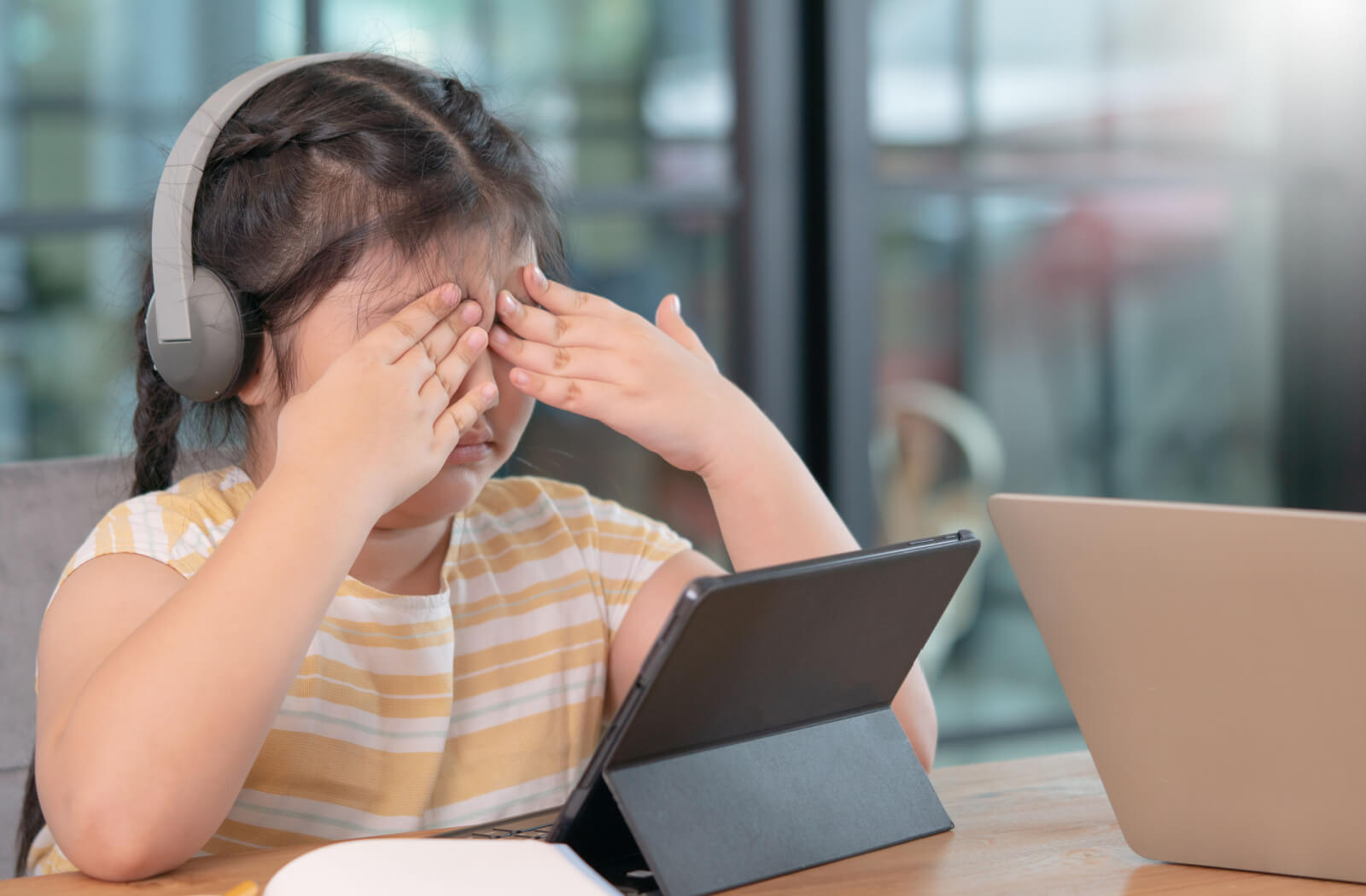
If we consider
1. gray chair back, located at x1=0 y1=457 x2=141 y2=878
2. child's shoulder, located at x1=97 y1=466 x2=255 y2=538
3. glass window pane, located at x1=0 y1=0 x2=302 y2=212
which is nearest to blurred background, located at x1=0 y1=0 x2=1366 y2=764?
glass window pane, located at x1=0 y1=0 x2=302 y2=212

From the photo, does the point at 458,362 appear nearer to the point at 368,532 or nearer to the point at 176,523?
the point at 368,532

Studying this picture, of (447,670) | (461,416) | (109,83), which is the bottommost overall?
(447,670)

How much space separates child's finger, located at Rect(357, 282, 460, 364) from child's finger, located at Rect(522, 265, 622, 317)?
0.06 meters

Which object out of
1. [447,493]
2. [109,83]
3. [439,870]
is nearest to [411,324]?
[447,493]

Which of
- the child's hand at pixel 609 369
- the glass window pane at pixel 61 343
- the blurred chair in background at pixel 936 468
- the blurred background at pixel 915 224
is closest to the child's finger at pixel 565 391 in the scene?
the child's hand at pixel 609 369

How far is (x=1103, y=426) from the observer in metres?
2.79

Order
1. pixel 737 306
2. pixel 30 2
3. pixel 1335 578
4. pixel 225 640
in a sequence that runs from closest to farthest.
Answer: pixel 1335 578 → pixel 225 640 → pixel 30 2 → pixel 737 306

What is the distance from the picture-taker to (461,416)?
0.79 metres

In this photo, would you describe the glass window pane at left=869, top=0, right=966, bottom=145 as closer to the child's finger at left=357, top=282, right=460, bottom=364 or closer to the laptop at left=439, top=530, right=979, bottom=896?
the child's finger at left=357, top=282, right=460, bottom=364

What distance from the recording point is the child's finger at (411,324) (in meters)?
0.75

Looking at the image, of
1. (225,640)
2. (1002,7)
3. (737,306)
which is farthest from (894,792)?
(1002,7)

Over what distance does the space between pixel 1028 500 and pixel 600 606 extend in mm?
506

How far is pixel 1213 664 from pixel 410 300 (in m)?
0.51

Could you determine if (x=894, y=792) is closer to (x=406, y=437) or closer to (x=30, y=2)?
(x=406, y=437)
